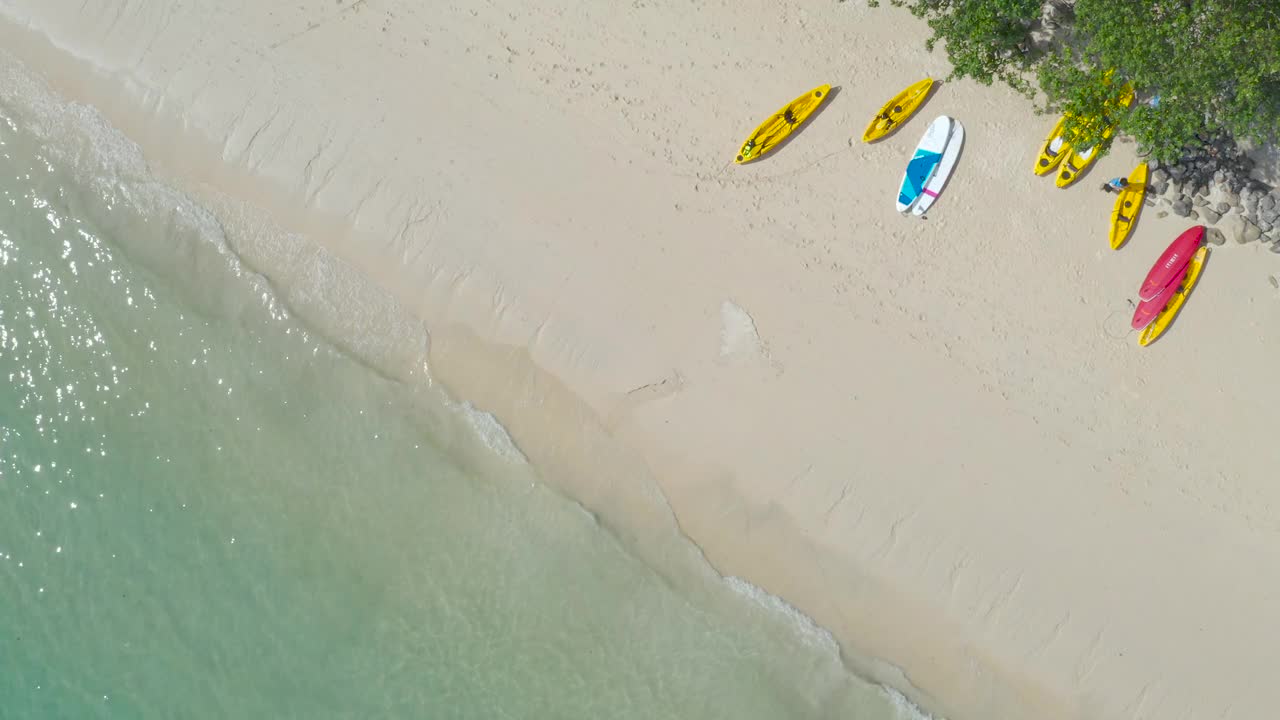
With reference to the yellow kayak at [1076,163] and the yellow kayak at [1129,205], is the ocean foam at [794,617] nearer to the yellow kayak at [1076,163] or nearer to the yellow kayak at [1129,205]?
the yellow kayak at [1129,205]

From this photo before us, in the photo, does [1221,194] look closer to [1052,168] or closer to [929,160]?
[1052,168]

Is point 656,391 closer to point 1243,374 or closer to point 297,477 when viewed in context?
point 297,477

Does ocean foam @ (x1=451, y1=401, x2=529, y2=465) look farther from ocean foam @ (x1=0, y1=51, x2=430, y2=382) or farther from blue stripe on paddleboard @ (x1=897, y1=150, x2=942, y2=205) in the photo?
blue stripe on paddleboard @ (x1=897, y1=150, x2=942, y2=205)

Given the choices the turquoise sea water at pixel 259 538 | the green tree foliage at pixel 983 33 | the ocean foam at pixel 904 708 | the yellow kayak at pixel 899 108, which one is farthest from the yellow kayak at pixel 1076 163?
the ocean foam at pixel 904 708

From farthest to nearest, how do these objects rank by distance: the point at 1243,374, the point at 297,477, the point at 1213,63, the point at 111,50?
1. the point at 111,50
2. the point at 297,477
3. the point at 1243,374
4. the point at 1213,63

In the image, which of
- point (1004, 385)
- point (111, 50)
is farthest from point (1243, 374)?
point (111, 50)

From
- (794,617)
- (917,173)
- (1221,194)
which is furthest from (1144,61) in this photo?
(794,617)
